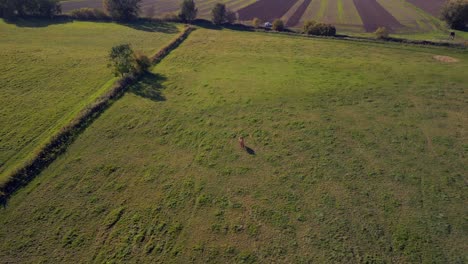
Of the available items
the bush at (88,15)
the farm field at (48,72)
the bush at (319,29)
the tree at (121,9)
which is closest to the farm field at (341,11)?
the bush at (319,29)

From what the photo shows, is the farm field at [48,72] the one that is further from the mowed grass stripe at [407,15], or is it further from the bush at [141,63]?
the mowed grass stripe at [407,15]

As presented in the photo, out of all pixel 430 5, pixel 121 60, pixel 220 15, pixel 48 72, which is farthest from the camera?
pixel 430 5

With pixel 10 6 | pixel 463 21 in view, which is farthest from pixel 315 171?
pixel 10 6

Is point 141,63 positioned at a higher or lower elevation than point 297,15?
lower

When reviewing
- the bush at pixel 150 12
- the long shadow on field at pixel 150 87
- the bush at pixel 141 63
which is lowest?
the long shadow on field at pixel 150 87

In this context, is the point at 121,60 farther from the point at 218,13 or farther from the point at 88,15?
the point at 88,15

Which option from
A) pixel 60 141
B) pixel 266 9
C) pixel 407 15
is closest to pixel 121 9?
pixel 266 9
